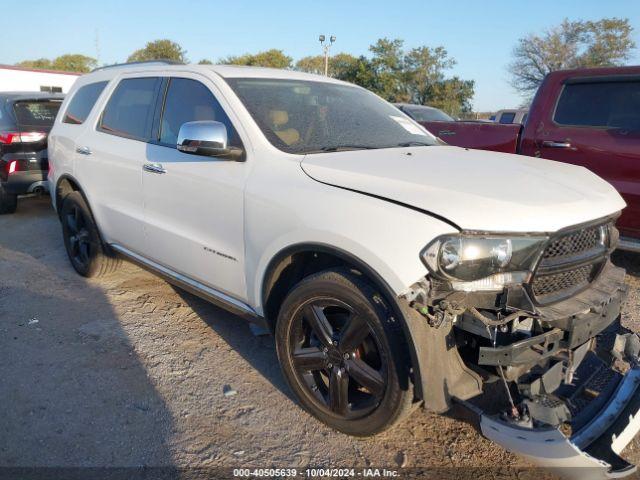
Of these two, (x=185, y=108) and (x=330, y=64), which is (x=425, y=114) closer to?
(x=185, y=108)

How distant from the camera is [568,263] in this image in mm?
2357

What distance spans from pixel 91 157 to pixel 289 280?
2.51 metres

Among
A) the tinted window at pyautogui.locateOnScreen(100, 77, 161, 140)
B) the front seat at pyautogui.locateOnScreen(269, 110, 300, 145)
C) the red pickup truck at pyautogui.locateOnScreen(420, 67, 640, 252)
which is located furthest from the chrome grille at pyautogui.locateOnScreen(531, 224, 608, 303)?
the tinted window at pyautogui.locateOnScreen(100, 77, 161, 140)

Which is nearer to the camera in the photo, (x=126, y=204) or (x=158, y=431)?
(x=158, y=431)

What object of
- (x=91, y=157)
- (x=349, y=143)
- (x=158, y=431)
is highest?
(x=349, y=143)

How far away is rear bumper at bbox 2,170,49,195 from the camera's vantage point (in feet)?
23.5

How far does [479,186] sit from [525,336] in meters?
0.69

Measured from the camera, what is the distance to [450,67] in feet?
136

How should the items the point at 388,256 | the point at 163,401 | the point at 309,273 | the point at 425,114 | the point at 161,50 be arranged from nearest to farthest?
the point at 388,256 → the point at 309,273 → the point at 163,401 → the point at 425,114 → the point at 161,50

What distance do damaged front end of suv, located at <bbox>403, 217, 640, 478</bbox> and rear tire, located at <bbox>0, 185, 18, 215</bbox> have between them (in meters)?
7.01

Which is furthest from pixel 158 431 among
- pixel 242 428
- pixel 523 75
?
pixel 523 75

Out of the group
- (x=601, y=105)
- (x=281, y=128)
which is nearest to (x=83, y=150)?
(x=281, y=128)

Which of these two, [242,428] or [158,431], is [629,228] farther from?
[158,431]

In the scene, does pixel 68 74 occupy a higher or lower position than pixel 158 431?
higher
